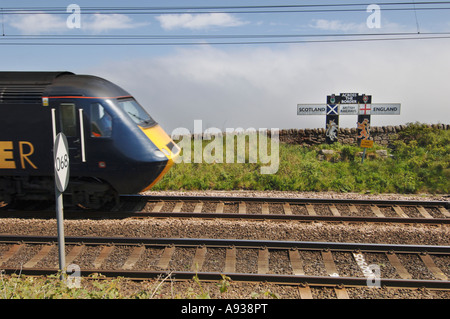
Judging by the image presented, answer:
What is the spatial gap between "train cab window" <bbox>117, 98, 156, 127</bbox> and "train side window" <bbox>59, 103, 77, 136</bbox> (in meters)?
1.05

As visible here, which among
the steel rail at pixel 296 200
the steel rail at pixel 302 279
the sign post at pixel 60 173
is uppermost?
the sign post at pixel 60 173

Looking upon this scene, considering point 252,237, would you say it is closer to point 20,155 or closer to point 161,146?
point 161,146

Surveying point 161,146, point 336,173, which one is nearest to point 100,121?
point 161,146

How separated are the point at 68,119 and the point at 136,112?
1.55 metres

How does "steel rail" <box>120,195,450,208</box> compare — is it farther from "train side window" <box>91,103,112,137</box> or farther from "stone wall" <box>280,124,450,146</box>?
"stone wall" <box>280,124,450,146</box>

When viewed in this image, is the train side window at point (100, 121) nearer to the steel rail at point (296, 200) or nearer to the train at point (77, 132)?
the train at point (77, 132)

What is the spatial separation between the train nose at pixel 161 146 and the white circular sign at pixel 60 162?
377 cm

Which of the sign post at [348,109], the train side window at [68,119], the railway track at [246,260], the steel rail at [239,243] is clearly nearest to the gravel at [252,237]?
the railway track at [246,260]

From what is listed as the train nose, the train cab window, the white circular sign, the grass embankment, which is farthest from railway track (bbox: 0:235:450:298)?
the grass embankment

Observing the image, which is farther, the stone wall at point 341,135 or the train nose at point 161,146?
the stone wall at point 341,135

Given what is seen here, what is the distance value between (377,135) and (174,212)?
1101 centimetres

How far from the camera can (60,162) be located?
491 centimetres

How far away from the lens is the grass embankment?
Result: 1203 centimetres

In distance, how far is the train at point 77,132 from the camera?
336 inches
